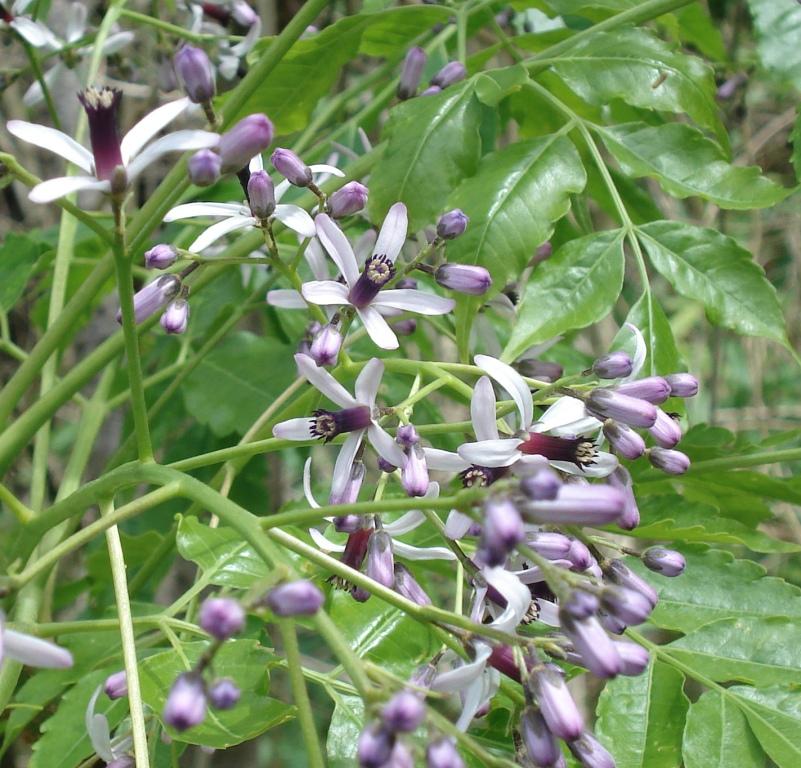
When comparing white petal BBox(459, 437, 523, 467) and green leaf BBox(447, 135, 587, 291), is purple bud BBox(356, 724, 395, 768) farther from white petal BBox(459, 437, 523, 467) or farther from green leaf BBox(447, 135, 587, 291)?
green leaf BBox(447, 135, 587, 291)

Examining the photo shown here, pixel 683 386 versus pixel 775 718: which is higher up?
pixel 683 386

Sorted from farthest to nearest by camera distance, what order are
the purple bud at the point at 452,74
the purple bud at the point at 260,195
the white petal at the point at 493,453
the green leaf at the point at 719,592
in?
the purple bud at the point at 452,74 < the green leaf at the point at 719,592 < the purple bud at the point at 260,195 < the white petal at the point at 493,453

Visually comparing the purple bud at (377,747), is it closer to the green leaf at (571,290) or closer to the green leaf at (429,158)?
the green leaf at (571,290)

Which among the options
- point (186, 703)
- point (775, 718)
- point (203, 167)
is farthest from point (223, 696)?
point (775, 718)

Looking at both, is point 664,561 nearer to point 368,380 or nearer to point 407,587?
point 407,587

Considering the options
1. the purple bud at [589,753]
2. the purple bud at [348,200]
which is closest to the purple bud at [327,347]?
the purple bud at [348,200]

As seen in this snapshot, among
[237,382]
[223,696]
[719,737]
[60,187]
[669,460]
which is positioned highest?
[60,187]

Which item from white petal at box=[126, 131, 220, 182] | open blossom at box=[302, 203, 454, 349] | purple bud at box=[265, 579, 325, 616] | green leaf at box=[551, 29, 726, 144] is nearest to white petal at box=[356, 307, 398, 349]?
open blossom at box=[302, 203, 454, 349]
